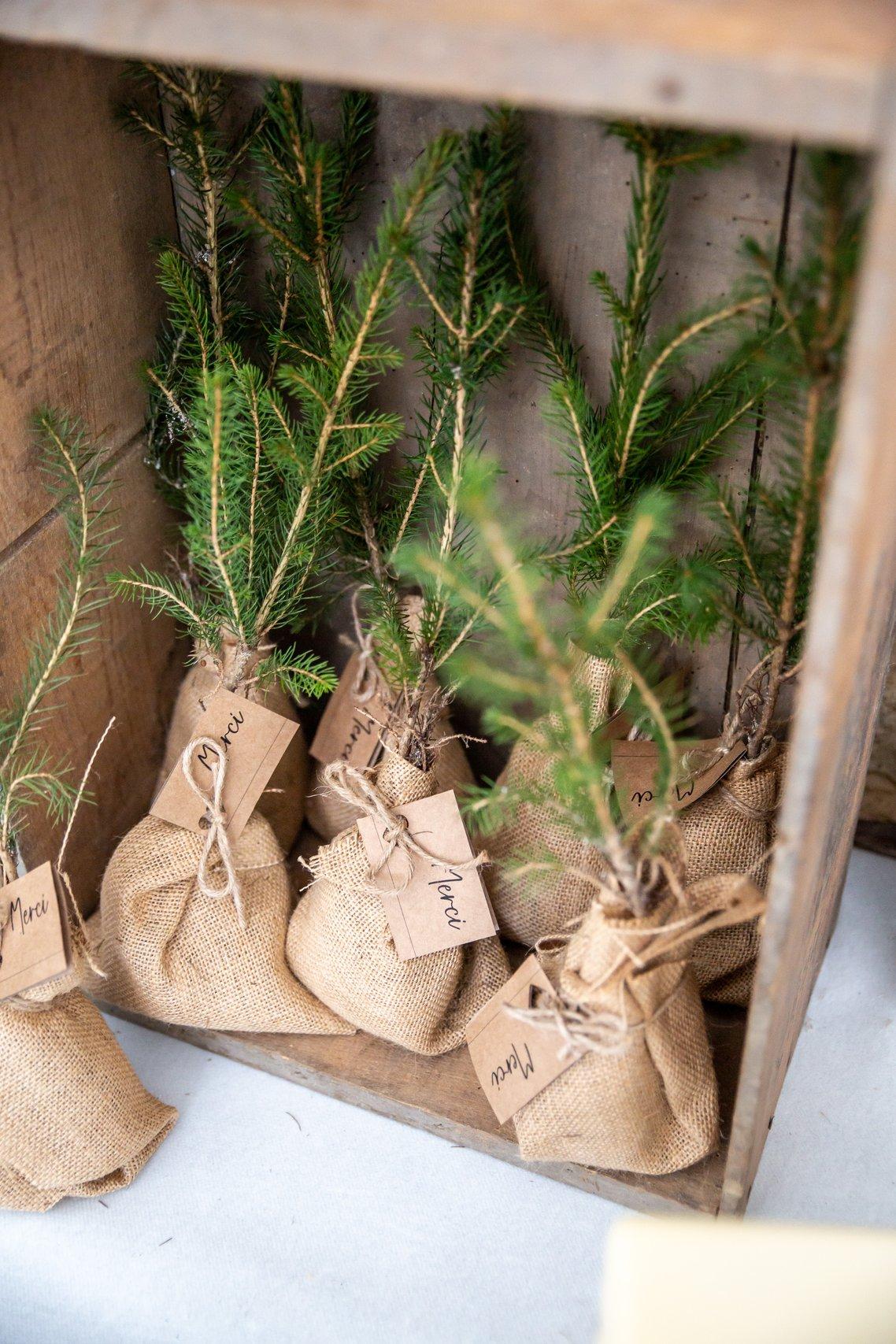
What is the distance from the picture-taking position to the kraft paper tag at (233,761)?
1.11m

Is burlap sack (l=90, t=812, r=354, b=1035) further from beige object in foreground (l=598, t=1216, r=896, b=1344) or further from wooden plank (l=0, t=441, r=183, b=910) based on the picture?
beige object in foreground (l=598, t=1216, r=896, b=1344)

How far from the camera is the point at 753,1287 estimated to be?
27.9 inches

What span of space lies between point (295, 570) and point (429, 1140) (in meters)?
0.55

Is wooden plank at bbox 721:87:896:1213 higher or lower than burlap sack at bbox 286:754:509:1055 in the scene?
higher

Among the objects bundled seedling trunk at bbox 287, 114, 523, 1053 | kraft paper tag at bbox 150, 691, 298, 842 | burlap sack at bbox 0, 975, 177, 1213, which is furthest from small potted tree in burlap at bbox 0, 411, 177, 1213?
bundled seedling trunk at bbox 287, 114, 523, 1053

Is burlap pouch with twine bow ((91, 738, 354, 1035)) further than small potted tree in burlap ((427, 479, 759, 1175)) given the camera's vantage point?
Yes

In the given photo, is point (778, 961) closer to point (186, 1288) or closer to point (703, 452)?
point (703, 452)

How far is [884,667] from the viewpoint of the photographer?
107cm

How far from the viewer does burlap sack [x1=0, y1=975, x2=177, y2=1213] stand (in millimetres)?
1026

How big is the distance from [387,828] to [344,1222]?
352mm

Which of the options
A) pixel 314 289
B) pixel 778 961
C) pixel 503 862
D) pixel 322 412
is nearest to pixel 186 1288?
pixel 503 862

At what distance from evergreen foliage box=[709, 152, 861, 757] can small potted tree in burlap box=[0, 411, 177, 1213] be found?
56 centimetres

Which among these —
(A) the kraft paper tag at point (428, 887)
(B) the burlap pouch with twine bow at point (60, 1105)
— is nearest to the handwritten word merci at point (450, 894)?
(A) the kraft paper tag at point (428, 887)

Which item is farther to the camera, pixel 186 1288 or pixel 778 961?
pixel 186 1288
